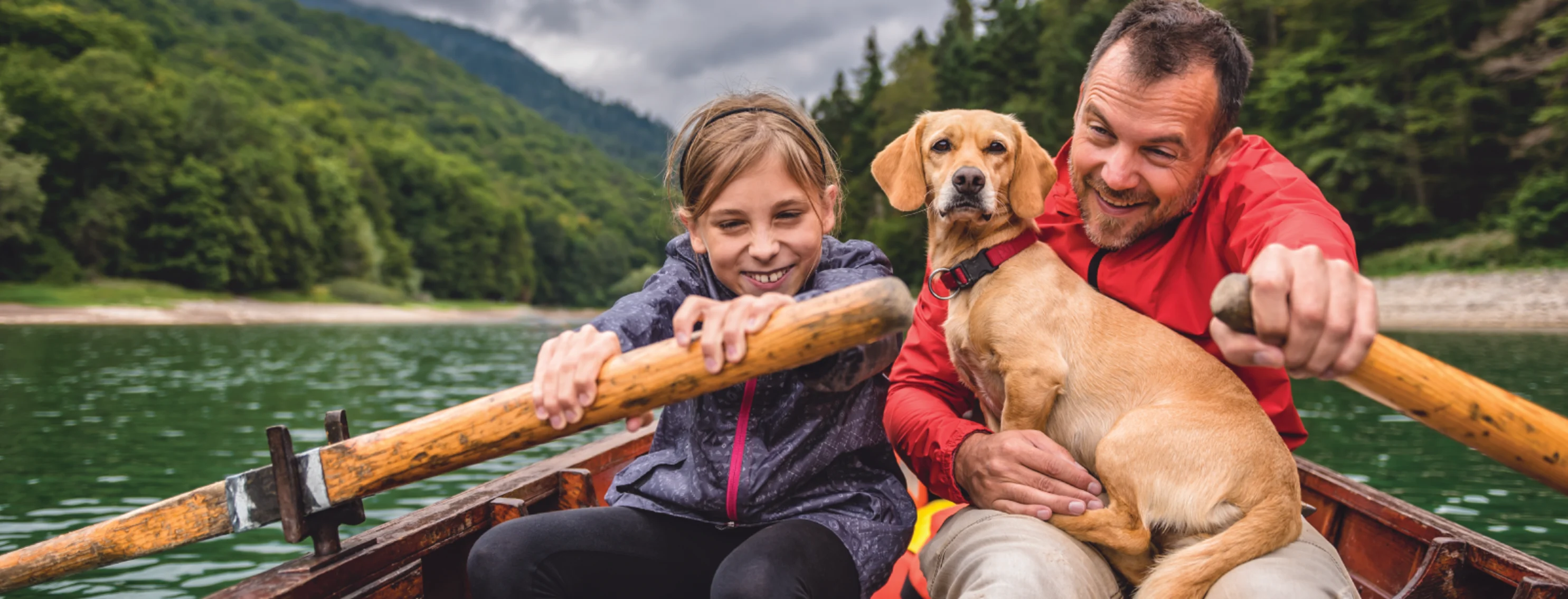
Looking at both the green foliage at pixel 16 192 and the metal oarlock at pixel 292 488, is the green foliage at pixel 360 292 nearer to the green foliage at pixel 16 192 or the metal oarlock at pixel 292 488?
the green foliage at pixel 16 192

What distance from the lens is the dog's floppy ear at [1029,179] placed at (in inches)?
128

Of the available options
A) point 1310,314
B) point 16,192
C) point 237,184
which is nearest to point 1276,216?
point 1310,314

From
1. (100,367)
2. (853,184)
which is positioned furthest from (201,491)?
(853,184)

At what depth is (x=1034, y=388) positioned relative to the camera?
2.94m

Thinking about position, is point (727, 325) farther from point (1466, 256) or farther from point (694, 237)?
point (1466, 256)

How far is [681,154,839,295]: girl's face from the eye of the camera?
2.68 meters

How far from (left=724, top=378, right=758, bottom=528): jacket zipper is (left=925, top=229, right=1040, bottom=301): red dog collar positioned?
3.32ft

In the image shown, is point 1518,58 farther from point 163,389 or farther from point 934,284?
point 163,389

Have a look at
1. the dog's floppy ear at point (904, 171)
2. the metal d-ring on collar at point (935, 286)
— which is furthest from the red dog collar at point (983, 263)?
the dog's floppy ear at point (904, 171)

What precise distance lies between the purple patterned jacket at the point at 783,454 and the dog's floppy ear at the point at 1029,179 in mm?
795

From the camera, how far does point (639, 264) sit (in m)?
130

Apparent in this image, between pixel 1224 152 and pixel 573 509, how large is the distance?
274 cm

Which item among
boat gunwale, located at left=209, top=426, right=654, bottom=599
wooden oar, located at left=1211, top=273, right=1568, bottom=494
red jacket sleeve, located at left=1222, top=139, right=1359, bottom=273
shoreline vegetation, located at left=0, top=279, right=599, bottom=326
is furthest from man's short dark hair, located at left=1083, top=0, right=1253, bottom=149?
shoreline vegetation, located at left=0, top=279, right=599, bottom=326

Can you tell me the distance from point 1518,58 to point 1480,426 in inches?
1821
